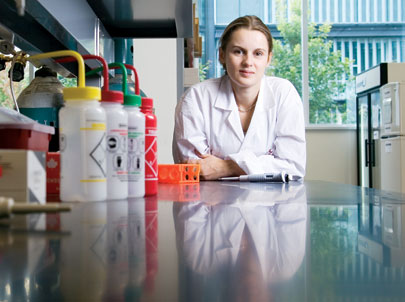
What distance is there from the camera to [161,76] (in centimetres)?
256

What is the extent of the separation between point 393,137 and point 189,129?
9.28 feet

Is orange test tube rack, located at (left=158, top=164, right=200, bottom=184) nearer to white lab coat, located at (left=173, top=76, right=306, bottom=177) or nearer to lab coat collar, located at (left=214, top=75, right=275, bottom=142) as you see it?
white lab coat, located at (left=173, top=76, right=306, bottom=177)

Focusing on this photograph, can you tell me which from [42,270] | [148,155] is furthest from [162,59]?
[42,270]

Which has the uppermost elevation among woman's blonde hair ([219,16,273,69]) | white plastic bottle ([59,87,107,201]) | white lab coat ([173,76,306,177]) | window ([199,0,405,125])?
window ([199,0,405,125])

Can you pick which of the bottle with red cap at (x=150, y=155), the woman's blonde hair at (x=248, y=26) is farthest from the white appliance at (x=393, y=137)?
the bottle with red cap at (x=150, y=155)

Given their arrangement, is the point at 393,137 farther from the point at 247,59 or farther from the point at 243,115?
the point at 247,59

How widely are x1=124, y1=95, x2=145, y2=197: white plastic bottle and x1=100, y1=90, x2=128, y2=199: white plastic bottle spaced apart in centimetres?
2

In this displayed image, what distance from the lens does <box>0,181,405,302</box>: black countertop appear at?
0.29 m

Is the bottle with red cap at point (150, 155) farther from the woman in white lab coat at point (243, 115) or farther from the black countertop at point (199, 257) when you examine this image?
the woman in white lab coat at point (243, 115)

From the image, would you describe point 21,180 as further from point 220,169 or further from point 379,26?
point 379,26

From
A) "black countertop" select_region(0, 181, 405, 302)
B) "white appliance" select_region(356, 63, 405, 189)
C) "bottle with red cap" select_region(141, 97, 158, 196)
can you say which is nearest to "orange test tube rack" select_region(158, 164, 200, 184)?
"bottle with red cap" select_region(141, 97, 158, 196)

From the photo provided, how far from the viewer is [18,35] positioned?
3.99 feet

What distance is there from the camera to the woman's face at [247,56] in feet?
6.56

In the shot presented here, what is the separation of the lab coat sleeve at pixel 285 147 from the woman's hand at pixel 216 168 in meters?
0.03
